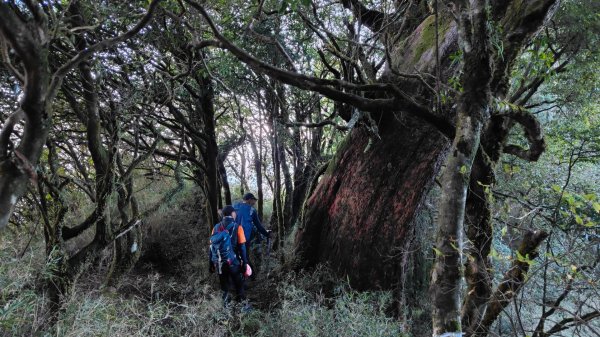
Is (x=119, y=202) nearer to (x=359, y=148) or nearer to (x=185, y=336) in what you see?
(x=185, y=336)

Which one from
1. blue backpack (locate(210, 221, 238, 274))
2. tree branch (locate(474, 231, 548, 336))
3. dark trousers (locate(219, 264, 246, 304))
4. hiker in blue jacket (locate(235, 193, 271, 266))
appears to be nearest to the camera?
tree branch (locate(474, 231, 548, 336))

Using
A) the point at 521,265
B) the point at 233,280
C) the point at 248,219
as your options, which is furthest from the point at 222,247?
the point at 521,265

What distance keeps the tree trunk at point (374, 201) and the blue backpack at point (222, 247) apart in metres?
1.22

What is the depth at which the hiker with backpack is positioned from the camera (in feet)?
20.1

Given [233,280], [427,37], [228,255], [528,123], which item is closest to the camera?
[528,123]

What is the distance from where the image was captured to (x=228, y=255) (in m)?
6.15

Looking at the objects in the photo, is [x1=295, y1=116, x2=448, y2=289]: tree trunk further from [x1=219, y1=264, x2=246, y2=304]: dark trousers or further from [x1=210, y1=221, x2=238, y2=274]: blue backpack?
[x1=210, y1=221, x2=238, y2=274]: blue backpack

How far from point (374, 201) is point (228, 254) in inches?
99.0

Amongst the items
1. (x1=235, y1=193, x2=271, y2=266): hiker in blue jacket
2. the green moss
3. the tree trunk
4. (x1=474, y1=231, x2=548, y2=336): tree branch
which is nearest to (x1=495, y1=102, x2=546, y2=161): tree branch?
(x1=474, y1=231, x2=548, y2=336): tree branch

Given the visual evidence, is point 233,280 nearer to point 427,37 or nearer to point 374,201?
point 374,201

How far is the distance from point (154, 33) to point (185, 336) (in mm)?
4574

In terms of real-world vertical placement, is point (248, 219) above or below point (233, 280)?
above

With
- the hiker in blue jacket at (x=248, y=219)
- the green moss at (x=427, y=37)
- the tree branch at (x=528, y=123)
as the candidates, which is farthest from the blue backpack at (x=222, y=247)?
the tree branch at (x=528, y=123)

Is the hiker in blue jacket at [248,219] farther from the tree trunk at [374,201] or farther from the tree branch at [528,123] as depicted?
the tree branch at [528,123]
